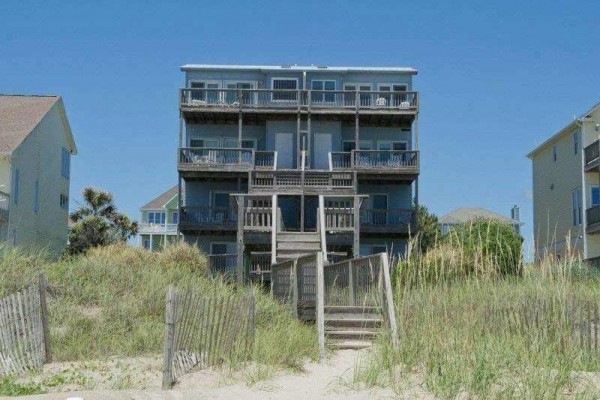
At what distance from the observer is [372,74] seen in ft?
126

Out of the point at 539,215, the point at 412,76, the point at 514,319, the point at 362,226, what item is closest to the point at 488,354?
the point at 514,319

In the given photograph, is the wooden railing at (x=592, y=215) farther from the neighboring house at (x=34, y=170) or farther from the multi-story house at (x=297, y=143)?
the neighboring house at (x=34, y=170)

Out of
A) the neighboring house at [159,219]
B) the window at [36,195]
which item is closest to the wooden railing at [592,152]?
the window at [36,195]

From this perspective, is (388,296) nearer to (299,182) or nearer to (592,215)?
(299,182)

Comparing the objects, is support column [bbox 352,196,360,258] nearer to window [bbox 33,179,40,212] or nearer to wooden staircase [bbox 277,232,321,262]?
wooden staircase [bbox 277,232,321,262]

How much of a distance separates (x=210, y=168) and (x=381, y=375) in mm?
24181

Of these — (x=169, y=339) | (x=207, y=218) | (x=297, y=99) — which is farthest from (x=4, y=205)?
(x=169, y=339)

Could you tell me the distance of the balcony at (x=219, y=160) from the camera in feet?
110

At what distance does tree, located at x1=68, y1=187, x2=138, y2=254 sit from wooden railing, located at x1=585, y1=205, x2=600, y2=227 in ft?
80.8

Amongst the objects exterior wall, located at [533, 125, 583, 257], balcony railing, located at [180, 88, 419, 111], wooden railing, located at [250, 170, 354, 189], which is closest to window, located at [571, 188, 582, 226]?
exterior wall, located at [533, 125, 583, 257]

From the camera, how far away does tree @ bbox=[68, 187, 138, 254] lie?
4488 centimetres

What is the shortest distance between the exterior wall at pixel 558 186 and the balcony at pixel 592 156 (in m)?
1.30

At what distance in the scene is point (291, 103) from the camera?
35.8m

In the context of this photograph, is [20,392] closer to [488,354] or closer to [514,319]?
[488,354]
